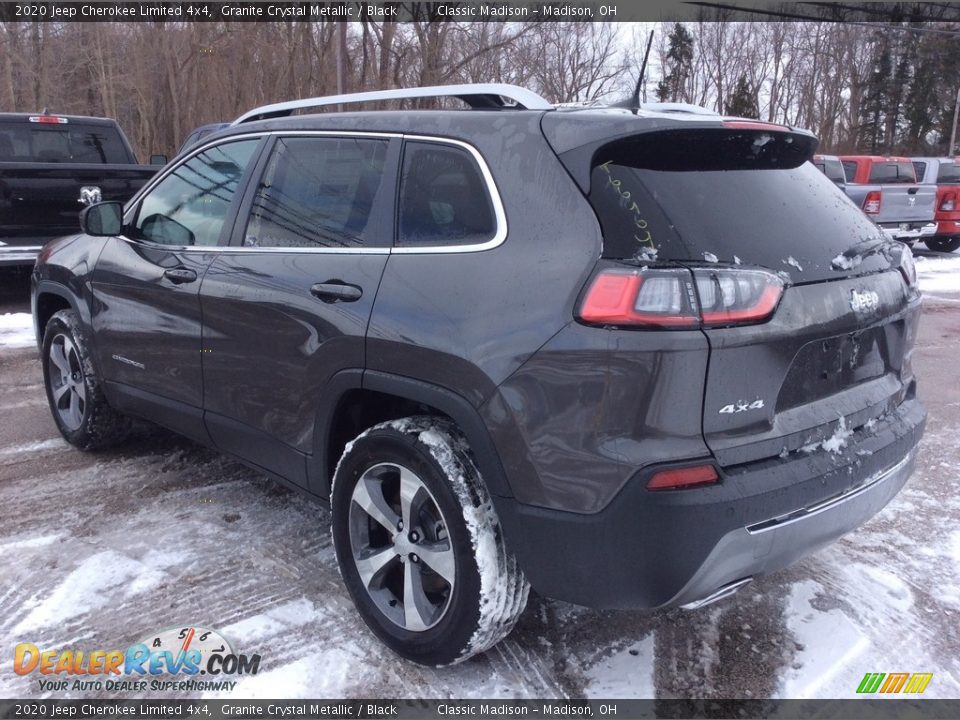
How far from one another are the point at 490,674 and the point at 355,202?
1710 mm

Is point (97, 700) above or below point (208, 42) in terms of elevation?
below

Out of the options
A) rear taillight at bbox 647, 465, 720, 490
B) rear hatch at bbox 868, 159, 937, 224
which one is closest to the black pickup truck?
rear taillight at bbox 647, 465, 720, 490

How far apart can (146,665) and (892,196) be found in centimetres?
1549

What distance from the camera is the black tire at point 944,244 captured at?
17.1 m

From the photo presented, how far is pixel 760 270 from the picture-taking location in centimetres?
244

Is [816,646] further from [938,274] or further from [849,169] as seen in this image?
[849,169]

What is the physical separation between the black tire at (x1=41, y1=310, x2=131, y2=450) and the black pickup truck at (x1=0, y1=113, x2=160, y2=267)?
421 cm

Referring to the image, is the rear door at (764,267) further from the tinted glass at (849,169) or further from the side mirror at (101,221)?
the tinted glass at (849,169)

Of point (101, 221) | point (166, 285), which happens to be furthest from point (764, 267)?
point (101, 221)

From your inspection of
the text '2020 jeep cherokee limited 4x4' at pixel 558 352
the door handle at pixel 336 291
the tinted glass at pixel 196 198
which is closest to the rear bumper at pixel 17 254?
the tinted glass at pixel 196 198

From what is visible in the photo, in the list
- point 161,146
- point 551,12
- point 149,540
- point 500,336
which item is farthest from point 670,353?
point 161,146

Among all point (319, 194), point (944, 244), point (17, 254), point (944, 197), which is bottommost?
point (944, 244)

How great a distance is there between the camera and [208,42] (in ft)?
96.6

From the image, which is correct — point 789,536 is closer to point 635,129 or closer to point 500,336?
point 500,336
